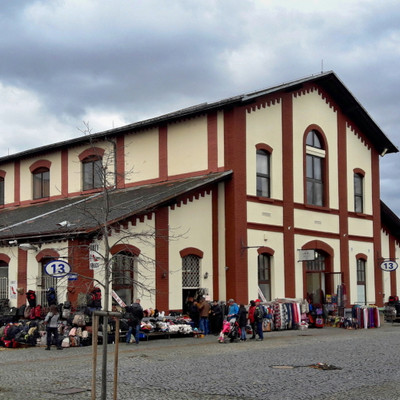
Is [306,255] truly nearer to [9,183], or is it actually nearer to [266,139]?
[266,139]

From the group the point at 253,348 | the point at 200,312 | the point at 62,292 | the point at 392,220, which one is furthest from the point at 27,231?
the point at 392,220

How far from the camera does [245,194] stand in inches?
1054

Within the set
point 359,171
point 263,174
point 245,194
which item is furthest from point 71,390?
point 359,171

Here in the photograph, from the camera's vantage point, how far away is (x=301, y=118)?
99.0 feet

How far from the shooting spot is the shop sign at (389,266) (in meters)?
31.6

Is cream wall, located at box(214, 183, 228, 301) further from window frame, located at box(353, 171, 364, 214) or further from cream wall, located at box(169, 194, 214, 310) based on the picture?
window frame, located at box(353, 171, 364, 214)

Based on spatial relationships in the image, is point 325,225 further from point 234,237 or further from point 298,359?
point 298,359

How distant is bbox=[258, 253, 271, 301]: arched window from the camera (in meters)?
27.8

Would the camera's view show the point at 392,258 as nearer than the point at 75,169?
No

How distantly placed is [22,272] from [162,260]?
5.22 m

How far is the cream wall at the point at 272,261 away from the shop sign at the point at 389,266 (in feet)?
20.2

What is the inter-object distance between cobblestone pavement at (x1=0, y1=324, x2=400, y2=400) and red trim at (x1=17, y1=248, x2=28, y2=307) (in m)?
4.61

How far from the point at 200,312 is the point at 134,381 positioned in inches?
419

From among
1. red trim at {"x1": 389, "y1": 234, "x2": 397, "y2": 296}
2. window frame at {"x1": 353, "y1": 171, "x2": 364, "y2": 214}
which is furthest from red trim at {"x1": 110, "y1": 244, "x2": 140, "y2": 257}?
red trim at {"x1": 389, "y1": 234, "x2": 397, "y2": 296}
